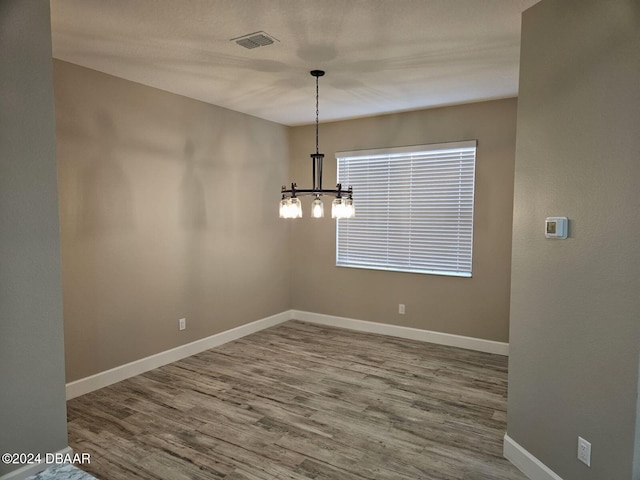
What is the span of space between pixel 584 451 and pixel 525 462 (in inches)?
20.5

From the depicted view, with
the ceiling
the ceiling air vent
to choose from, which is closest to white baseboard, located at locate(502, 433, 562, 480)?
the ceiling

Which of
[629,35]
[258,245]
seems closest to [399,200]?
[258,245]

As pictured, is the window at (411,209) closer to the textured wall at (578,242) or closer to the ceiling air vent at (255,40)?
the textured wall at (578,242)

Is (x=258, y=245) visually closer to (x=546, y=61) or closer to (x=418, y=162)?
(x=418, y=162)

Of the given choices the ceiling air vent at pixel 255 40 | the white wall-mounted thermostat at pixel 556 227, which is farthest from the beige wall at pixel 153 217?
the white wall-mounted thermostat at pixel 556 227

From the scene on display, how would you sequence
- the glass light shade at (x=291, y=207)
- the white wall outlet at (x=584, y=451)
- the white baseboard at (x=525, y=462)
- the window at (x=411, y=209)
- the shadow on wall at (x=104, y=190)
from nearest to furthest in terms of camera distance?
the white wall outlet at (x=584, y=451), the white baseboard at (x=525, y=462), the glass light shade at (x=291, y=207), the shadow on wall at (x=104, y=190), the window at (x=411, y=209)

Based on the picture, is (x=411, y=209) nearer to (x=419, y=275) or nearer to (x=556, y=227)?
(x=419, y=275)

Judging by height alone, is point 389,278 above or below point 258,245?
below

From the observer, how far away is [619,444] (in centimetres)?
188

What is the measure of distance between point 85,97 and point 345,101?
2.55 m

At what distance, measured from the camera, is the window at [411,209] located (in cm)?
478

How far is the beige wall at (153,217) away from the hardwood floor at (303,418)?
544 millimetres

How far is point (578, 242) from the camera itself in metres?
2.12

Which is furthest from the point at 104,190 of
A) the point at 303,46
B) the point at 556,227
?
the point at 556,227
